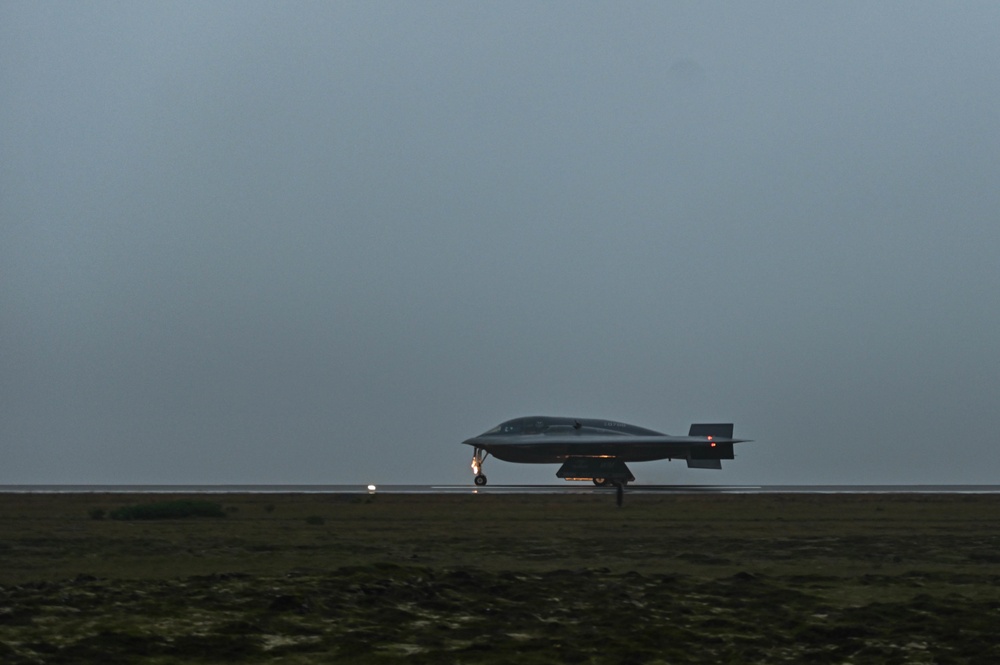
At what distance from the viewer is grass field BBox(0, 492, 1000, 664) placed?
1636 cm

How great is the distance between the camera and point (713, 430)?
7506 cm

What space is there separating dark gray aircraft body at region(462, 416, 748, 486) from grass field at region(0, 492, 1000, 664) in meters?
31.9

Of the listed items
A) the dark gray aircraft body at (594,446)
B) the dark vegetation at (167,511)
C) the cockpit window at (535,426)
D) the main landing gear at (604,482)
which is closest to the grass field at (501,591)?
the dark vegetation at (167,511)

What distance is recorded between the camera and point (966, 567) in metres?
27.3

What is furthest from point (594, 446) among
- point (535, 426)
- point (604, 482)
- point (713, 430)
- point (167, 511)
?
point (167, 511)

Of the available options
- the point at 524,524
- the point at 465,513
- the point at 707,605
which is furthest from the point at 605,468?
the point at 707,605

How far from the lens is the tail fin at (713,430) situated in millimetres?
74375

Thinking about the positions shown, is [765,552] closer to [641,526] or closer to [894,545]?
[894,545]

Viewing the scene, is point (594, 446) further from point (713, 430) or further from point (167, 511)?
point (167, 511)

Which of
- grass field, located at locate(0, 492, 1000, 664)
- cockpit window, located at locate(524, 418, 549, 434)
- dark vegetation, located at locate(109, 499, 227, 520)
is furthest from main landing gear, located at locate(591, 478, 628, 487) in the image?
dark vegetation, located at locate(109, 499, 227, 520)

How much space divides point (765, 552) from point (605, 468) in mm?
42159

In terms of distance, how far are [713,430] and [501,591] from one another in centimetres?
5584

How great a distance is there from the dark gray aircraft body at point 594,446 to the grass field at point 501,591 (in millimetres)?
31891

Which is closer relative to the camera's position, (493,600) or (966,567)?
(493,600)
